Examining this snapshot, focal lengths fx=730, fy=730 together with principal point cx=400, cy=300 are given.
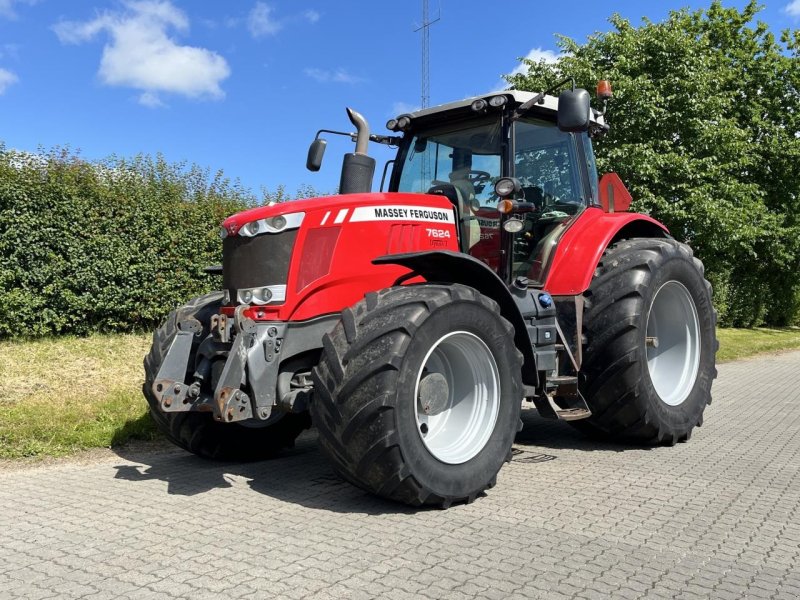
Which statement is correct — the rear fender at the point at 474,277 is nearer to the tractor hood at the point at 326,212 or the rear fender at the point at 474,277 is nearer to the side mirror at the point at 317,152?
the tractor hood at the point at 326,212

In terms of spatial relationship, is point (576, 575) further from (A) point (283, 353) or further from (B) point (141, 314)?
(B) point (141, 314)

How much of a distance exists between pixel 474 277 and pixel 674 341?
8.66 ft

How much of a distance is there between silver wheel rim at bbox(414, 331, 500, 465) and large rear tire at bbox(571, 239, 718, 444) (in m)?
1.26

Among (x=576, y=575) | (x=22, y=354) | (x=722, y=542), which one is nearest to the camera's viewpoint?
(x=576, y=575)

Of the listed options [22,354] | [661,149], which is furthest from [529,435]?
[661,149]

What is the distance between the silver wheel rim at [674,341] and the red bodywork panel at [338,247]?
8.65ft

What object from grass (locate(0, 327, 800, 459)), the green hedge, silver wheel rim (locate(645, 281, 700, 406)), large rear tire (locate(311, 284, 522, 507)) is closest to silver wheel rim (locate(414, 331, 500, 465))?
large rear tire (locate(311, 284, 522, 507))

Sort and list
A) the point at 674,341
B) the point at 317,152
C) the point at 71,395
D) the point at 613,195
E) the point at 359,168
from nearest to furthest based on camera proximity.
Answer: the point at 359,168 → the point at 317,152 → the point at 674,341 → the point at 613,195 → the point at 71,395

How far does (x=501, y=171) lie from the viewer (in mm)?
5352

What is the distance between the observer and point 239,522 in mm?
3789

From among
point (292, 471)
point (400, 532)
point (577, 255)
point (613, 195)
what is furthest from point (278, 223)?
point (613, 195)

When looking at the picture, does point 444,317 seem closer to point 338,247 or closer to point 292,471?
point 338,247

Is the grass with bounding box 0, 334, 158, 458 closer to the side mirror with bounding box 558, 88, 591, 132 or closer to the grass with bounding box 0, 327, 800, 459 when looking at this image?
the grass with bounding box 0, 327, 800, 459

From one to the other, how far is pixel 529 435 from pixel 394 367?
295 centimetres
